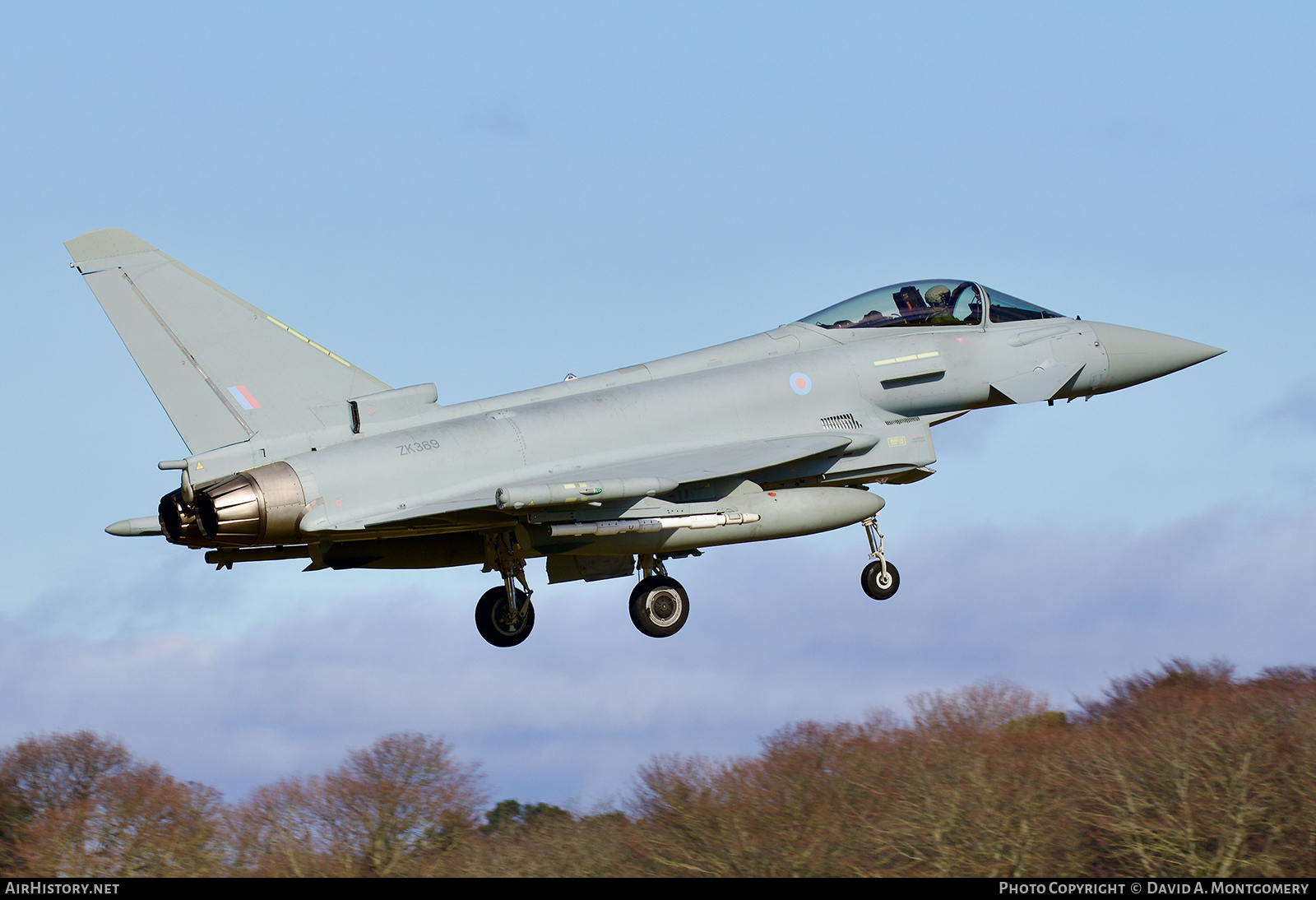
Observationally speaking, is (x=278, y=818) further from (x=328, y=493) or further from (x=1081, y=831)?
(x=1081, y=831)

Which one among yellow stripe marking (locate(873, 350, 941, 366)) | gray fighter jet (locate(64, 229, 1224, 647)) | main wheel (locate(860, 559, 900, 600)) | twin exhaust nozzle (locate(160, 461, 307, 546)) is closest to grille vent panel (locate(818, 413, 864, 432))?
gray fighter jet (locate(64, 229, 1224, 647))

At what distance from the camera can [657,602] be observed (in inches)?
688

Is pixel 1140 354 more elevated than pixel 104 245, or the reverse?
pixel 104 245

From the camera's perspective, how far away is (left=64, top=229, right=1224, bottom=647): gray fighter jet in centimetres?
1502

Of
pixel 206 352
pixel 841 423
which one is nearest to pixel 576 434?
pixel 841 423

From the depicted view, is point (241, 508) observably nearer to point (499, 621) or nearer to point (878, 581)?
point (499, 621)

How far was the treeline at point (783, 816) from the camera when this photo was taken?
15.9 m

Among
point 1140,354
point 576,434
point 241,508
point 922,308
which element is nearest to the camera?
point 241,508

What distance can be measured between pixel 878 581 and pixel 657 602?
10.1ft

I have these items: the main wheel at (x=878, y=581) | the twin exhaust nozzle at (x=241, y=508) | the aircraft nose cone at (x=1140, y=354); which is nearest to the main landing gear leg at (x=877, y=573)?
the main wheel at (x=878, y=581)

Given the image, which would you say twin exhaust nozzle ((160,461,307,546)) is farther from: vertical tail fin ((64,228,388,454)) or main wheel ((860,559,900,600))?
main wheel ((860,559,900,600))

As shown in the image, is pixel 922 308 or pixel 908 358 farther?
pixel 922 308

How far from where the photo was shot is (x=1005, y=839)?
1673cm

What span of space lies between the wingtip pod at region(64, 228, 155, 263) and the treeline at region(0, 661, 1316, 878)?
6.02m
